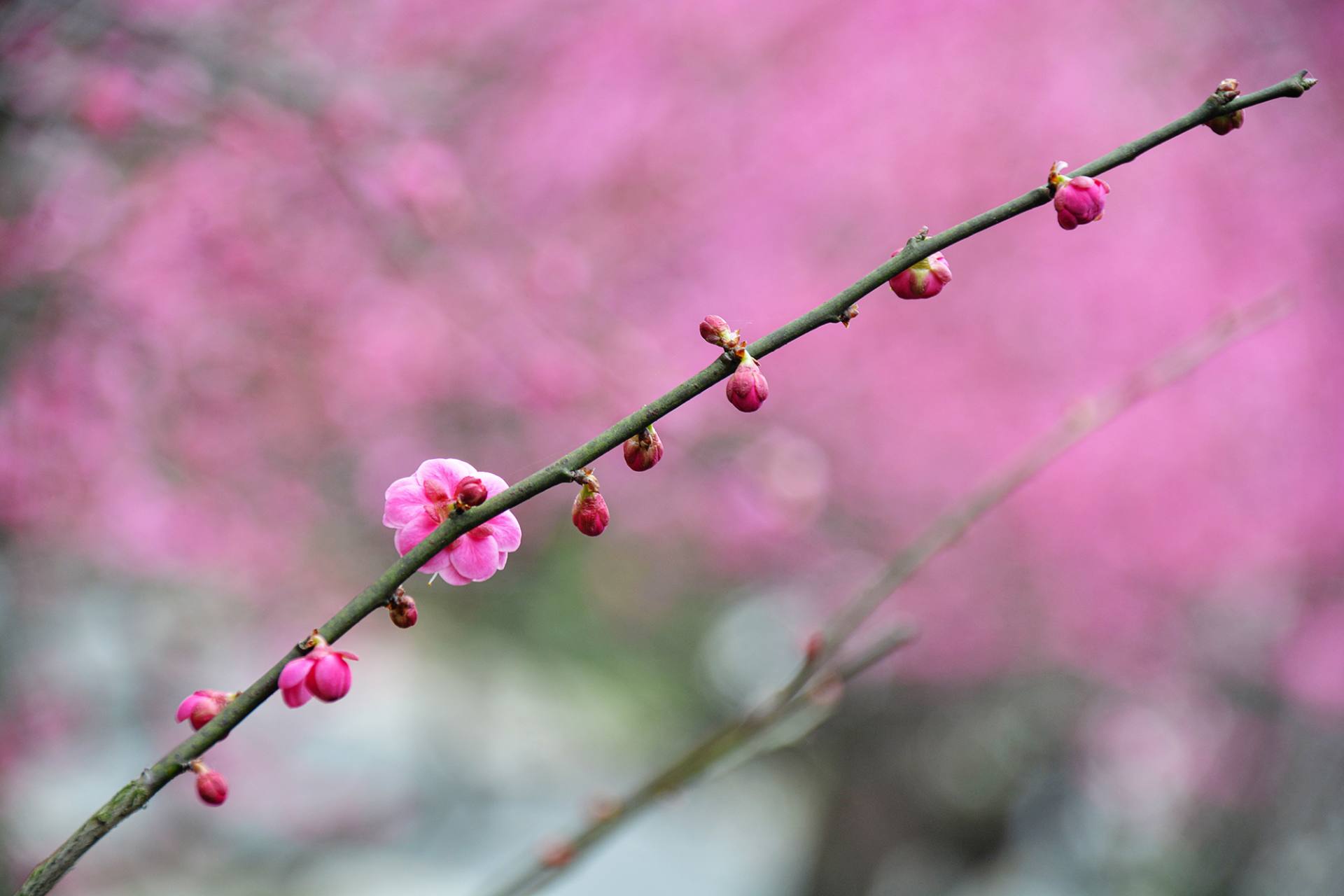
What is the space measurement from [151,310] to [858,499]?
3387 mm

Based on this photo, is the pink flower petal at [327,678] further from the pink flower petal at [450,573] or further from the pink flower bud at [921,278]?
the pink flower bud at [921,278]

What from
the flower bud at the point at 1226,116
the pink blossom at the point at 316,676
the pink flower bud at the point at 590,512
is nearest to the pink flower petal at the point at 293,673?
the pink blossom at the point at 316,676

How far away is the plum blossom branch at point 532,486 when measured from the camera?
23.4 inches

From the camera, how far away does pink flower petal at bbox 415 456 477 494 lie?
27.9 inches

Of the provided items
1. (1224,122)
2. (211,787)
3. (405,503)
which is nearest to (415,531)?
(405,503)

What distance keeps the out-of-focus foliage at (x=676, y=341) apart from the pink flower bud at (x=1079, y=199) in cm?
167

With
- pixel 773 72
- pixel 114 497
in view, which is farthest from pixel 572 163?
pixel 114 497

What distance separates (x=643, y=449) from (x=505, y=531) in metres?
0.14

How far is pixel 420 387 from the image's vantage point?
14.0 feet

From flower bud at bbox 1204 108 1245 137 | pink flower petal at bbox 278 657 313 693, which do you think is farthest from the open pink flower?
flower bud at bbox 1204 108 1245 137

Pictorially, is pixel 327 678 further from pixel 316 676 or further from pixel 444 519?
pixel 444 519

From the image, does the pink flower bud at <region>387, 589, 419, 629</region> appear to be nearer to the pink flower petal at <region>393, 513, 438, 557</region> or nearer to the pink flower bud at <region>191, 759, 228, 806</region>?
the pink flower petal at <region>393, 513, 438, 557</region>

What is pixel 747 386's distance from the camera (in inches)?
25.1

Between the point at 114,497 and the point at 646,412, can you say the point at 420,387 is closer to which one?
the point at 114,497
